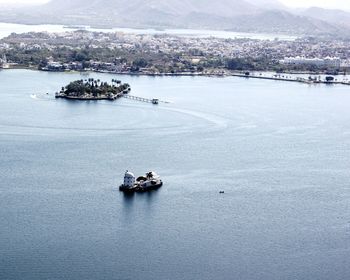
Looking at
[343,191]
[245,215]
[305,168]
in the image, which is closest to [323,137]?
[305,168]

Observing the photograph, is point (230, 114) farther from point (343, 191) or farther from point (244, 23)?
point (244, 23)

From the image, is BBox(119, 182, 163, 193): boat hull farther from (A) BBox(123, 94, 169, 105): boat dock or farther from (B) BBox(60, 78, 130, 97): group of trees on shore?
(B) BBox(60, 78, 130, 97): group of trees on shore

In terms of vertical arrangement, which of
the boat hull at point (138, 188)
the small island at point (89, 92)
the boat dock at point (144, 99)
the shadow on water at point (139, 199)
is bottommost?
the shadow on water at point (139, 199)

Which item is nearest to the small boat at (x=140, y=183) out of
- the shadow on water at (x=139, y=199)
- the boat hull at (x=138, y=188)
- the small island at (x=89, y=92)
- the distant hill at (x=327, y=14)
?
the boat hull at (x=138, y=188)

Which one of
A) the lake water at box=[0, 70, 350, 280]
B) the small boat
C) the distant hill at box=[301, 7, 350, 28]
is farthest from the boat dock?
the distant hill at box=[301, 7, 350, 28]

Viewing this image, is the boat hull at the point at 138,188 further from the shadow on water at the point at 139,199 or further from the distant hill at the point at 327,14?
the distant hill at the point at 327,14

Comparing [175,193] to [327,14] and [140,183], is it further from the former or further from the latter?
[327,14]
